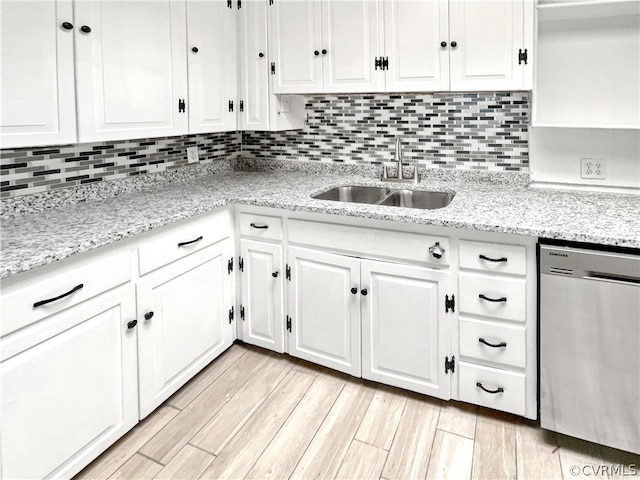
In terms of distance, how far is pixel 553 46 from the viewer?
2256 mm

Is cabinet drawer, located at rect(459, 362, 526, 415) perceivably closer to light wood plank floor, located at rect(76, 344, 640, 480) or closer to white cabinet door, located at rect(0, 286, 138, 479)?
light wood plank floor, located at rect(76, 344, 640, 480)

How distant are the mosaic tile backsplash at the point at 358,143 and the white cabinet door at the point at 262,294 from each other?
76 cm

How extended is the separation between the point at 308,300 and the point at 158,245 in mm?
748

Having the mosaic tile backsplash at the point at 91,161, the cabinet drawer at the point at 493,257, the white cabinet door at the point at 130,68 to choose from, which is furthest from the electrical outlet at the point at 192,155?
the cabinet drawer at the point at 493,257

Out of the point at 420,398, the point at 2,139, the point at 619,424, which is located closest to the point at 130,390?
the point at 2,139

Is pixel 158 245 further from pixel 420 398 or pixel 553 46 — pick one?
pixel 553 46

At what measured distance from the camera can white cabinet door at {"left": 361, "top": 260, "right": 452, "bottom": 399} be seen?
1962 millimetres

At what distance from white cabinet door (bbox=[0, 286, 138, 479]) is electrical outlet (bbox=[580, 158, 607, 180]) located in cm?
211

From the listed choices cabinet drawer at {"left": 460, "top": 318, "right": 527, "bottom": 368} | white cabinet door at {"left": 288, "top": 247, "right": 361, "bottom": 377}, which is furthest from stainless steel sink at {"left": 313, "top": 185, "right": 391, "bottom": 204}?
cabinet drawer at {"left": 460, "top": 318, "right": 527, "bottom": 368}

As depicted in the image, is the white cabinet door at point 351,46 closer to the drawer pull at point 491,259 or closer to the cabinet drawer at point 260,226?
the cabinet drawer at point 260,226

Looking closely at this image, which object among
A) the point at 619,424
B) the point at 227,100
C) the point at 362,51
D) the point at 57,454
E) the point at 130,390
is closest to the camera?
the point at 57,454

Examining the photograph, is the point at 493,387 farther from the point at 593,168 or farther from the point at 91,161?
the point at 91,161

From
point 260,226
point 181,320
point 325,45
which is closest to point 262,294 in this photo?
point 260,226

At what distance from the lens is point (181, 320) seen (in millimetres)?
2072
